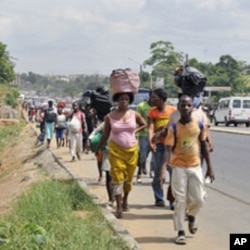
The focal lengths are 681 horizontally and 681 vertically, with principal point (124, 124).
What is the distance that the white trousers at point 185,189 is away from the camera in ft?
24.3

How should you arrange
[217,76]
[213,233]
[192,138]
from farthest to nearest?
[217,76], [213,233], [192,138]

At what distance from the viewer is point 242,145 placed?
2444 cm

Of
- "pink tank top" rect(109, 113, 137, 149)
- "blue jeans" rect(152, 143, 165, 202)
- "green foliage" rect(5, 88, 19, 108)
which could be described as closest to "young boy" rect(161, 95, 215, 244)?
"pink tank top" rect(109, 113, 137, 149)

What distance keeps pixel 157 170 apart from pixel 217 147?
1435 centimetres

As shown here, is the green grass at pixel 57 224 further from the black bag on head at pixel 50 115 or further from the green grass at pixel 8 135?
the green grass at pixel 8 135

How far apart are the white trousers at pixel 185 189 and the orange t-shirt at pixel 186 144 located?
0.23 feet

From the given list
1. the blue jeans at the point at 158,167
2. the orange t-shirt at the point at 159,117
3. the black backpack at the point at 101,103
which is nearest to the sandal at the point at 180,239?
the blue jeans at the point at 158,167

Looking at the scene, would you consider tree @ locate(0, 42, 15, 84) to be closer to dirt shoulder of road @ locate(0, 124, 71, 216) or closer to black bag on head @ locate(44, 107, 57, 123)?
dirt shoulder of road @ locate(0, 124, 71, 216)

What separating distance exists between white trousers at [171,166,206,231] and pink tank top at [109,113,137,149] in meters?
1.54

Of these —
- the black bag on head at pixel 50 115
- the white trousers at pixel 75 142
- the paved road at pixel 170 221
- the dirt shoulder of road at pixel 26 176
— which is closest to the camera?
the paved road at pixel 170 221

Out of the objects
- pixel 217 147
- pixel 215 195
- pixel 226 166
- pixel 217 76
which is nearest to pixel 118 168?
pixel 215 195

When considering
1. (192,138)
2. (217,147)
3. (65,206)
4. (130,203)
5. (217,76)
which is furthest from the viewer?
(217,76)

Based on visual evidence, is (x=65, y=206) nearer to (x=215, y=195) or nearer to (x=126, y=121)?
(x=126, y=121)

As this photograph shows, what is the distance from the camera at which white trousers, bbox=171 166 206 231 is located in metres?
7.40
